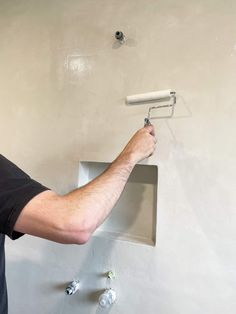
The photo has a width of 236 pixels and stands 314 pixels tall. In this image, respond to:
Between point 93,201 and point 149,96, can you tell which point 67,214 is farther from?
point 149,96

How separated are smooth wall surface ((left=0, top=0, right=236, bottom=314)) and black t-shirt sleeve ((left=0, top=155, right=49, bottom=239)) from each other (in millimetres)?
552

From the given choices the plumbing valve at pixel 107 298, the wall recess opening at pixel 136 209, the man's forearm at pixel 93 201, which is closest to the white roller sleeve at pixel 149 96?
the wall recess opening at pixel 136 209

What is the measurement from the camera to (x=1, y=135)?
1.56 meters

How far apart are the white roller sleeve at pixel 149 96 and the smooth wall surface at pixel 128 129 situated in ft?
0.13

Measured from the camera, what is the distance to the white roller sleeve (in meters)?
1.16

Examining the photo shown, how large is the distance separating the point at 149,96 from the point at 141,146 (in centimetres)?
25

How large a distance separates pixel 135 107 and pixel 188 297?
80cm

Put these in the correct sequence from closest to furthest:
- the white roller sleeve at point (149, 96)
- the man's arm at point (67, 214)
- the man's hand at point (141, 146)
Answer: the man's arm at point (67, 214)
the man's hand at point (141, 146)
the white roller sleeve at point (149, 96)

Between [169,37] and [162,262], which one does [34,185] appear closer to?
[162,262]

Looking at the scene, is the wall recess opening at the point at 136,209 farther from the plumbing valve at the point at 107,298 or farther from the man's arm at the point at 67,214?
the man's arm at the point at 67,214

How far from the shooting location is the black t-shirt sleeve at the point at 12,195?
74cm

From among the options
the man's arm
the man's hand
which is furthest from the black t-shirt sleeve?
the man's hand

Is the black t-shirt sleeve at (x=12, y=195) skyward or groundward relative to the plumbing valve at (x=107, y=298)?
skyward

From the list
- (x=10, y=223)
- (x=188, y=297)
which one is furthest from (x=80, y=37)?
(x=188, y=297)
